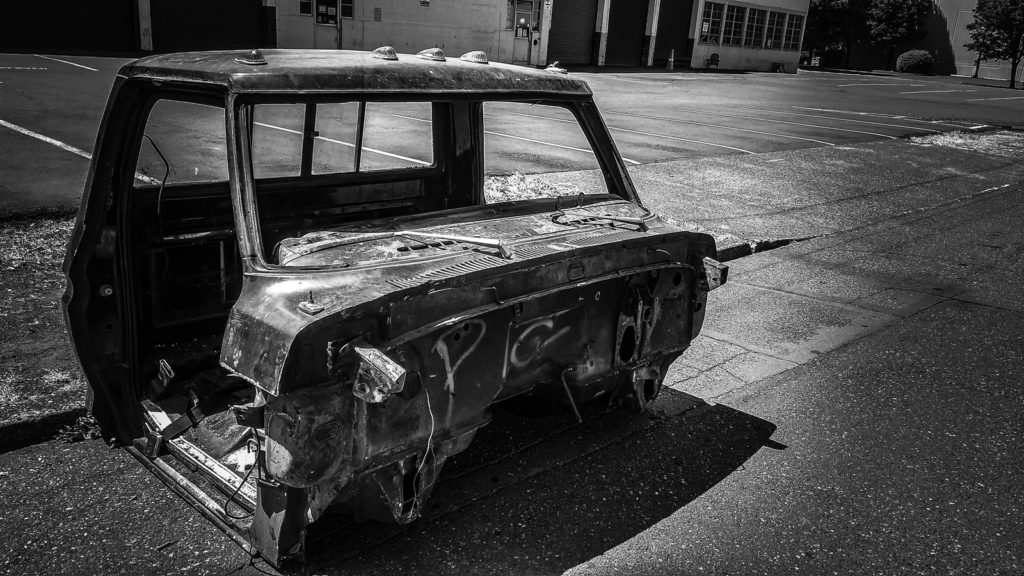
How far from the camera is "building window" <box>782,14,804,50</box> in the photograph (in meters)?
43.9

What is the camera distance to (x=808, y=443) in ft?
13.8

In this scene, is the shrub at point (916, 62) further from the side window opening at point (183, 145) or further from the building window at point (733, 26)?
the side window opening at point (183, 145)

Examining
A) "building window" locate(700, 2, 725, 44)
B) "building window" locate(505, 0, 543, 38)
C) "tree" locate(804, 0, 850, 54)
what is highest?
"tree" locate(804, 0, 850, 54)

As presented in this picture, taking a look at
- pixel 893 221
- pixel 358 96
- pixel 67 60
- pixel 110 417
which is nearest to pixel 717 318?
pixel 358 96

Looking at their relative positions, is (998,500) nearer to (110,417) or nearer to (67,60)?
(110,417)

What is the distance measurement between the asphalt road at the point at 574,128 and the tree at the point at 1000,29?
11096 millimetres

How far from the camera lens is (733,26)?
133 ft

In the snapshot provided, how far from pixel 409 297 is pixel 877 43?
58.2m

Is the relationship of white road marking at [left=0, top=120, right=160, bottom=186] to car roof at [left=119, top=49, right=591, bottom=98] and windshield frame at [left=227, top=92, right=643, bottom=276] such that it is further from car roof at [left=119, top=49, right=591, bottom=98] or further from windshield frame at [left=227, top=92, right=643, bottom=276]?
windshield frame at [left=227, top=92, right=643, bottom=276]

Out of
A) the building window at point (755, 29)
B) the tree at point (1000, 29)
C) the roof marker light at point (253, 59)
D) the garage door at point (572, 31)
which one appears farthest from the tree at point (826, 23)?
the roof marker light at point (253, 59)

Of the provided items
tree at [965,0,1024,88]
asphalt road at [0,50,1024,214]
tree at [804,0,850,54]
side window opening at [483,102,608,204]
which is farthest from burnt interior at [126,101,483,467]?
tree at [804,0,850,54]

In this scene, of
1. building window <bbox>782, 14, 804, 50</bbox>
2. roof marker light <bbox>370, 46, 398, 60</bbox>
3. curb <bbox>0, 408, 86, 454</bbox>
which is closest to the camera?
roof marker light <bbox>370, 46, 398, 60</bbox>

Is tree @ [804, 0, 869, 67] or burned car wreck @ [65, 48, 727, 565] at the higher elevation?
tree @ [804, 0, 869, 67]

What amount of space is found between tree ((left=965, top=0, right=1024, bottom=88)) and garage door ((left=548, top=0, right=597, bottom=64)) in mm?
22153
